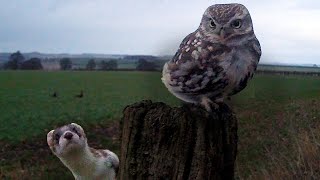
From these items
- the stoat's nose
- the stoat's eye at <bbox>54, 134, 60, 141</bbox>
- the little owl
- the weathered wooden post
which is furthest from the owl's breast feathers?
the stoat's eye at <bbox>54, 134, 60, 141</bbox>

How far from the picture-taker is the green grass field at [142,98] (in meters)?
9.45

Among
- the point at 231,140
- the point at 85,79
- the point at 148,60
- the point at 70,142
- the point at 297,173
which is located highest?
the point at 148,60

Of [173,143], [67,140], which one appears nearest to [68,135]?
[67,140]

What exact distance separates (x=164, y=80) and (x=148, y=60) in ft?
1.63

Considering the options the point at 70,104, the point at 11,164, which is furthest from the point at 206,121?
the point at 70,104

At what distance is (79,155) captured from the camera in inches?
234

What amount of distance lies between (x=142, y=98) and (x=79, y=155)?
4.32m

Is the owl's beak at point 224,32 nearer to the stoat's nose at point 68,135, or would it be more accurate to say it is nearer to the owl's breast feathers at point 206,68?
the owl's breast feathers at point 206,68

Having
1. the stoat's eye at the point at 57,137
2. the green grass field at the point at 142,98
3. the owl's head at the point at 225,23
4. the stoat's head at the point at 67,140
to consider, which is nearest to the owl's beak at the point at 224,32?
the owl's head at the point at 225,23

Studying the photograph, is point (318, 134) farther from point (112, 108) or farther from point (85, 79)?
point (85, 79)

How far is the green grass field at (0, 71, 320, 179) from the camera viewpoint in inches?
372

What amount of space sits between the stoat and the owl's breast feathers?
1.96m

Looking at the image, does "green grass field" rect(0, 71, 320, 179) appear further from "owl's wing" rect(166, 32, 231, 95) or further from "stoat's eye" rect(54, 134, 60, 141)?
"stoat's eye" rect(54, 134, 60, 141)

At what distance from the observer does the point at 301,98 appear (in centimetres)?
2762
